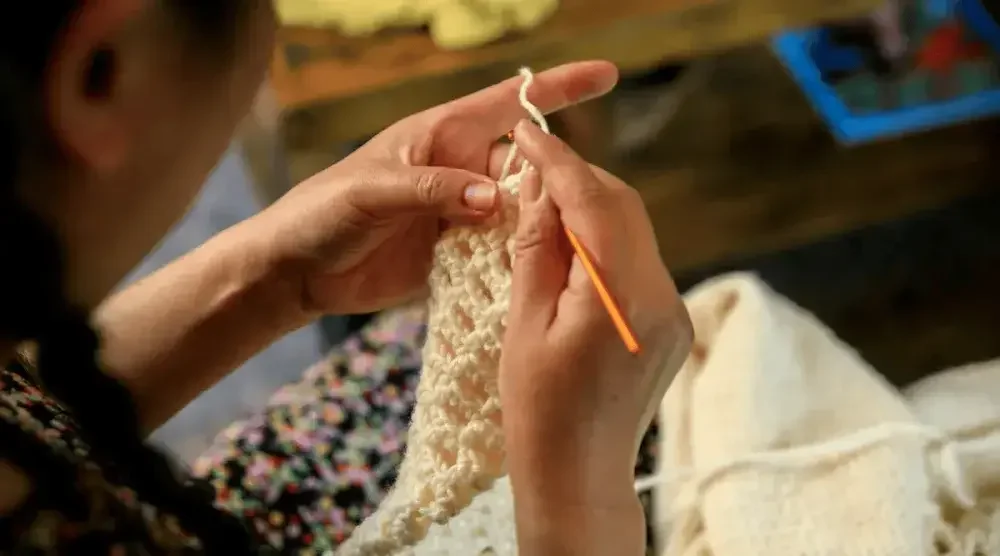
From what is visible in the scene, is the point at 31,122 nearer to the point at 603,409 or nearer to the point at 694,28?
the point at 603,409

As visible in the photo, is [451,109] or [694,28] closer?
[451,109]

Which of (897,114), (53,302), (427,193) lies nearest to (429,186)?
(427,193)

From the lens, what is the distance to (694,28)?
36.9 inches

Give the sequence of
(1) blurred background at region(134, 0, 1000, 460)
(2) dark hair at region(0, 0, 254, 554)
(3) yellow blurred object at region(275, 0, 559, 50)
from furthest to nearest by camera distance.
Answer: (1) blurred background at region(134, 0, 1000, 460)
(3) yellow blurred object at region(275, 0, 559, 50)
(2) dark hair at region(0, 0, 254, 554)

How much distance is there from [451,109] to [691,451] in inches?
13.0

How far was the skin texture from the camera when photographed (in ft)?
1.17

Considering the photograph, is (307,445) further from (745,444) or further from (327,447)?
(745,444)

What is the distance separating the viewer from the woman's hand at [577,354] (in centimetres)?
51

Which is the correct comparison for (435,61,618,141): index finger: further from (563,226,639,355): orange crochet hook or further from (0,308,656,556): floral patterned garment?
(0,308,656,556): floral patterned garment

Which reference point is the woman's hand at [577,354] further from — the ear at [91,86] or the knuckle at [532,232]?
the ear at [91,86]

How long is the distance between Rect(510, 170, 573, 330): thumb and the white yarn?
0.03 meters

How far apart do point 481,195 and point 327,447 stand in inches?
10.6

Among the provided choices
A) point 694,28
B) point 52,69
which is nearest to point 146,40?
point 52,69

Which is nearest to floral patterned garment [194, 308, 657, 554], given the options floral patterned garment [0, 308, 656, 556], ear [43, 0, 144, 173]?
floral patterned garment [0, 308, 656, 556]
